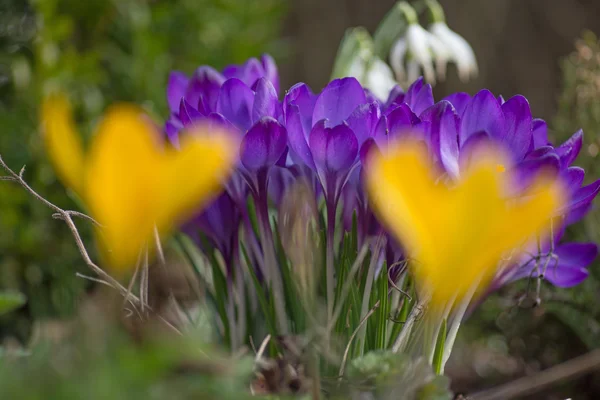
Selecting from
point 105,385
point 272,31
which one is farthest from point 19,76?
point 105,385

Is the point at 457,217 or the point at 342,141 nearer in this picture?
the point at 457,217

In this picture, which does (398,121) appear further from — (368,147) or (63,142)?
(63,142)

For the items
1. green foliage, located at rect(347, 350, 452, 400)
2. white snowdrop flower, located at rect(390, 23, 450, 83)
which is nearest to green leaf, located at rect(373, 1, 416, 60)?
white snowdrop flower, located at rect(390, 23, 450, 83)

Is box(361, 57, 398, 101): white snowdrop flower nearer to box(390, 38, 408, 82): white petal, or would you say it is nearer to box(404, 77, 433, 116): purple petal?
box(390, 38, 408, 82): white petal

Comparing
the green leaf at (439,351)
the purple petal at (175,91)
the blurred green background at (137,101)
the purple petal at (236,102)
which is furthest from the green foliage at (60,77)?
the green leaf at (439,351)

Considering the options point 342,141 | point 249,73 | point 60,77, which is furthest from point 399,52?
point 60,77

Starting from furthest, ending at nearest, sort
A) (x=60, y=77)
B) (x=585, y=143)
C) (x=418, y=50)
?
(x=60, y=77)
(x=585, y=143)
(x=418, y=50)

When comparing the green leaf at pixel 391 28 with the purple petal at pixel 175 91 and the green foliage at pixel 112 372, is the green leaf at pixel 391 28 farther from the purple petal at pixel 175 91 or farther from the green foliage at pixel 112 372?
the green foliage at pixel 112 372
